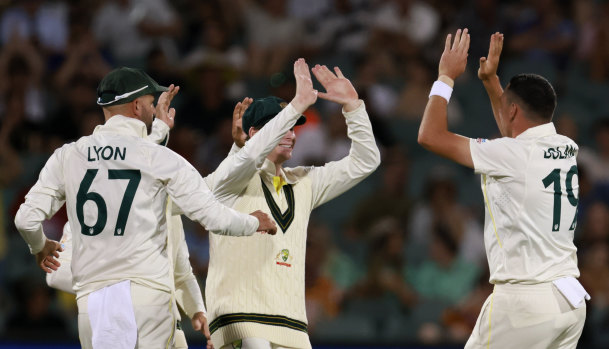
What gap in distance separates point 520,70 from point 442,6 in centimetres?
124

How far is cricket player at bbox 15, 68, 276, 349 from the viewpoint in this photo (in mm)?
5531

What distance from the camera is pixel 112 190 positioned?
5.56m

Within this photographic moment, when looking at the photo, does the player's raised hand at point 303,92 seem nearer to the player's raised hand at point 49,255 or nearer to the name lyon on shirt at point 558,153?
the name lyon on shirt at point 558,153

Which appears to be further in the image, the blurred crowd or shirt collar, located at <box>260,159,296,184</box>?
the blurred crowd

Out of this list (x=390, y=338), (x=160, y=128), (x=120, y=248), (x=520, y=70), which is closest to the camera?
(x=120, y=248)

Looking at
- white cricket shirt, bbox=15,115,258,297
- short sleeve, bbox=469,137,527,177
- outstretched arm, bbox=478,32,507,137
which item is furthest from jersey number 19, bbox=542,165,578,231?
white cricket shirt, bbox=15,115,258,297

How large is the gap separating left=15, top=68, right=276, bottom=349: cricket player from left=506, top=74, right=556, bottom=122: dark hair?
1567 millimetres

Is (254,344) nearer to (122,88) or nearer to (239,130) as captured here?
(239,130)

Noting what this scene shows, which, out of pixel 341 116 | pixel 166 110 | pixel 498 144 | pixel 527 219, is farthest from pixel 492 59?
pixel 341 116

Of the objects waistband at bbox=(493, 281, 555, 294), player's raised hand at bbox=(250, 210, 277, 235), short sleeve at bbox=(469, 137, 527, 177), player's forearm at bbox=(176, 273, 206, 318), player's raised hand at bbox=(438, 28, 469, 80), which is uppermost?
player's raised hand at bbox=(438, 28, 469, 80)

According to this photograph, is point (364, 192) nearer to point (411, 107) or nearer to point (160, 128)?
point (411, 107)

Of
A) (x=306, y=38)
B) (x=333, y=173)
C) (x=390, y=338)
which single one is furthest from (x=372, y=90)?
(x=333, y=173)

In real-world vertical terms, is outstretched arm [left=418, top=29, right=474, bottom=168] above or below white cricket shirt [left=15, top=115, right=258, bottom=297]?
above

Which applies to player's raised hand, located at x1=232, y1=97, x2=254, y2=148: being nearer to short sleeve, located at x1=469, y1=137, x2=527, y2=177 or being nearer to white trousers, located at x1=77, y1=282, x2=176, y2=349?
white trousers, located at x1=77, y1=282, x2=176, y2=349
